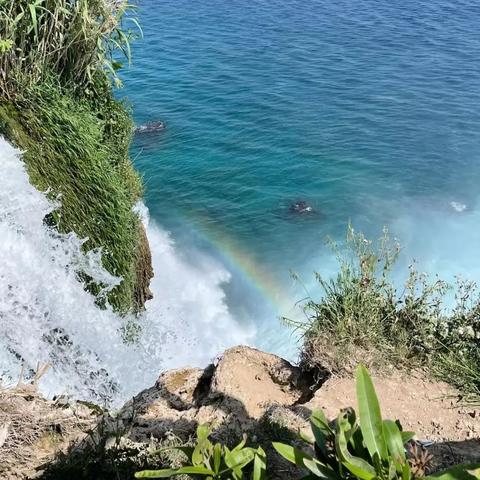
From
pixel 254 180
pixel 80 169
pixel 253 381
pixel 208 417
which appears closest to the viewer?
pixel 208 417

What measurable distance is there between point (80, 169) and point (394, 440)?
6.49 meters

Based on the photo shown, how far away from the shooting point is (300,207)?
14797mm

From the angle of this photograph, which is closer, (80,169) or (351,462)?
(351,462)

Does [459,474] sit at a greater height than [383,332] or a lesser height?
greater

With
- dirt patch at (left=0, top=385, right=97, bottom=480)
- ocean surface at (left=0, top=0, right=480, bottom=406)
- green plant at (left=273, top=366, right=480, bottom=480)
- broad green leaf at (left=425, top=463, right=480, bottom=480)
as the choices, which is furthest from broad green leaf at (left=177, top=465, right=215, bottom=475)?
→ ocean surface at (left=0, top=0, right=480, bottom=406)

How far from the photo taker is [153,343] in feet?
32.4

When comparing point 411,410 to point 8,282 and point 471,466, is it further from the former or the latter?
point 8,282

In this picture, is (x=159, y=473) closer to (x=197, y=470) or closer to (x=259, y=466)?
(x=197, y=470)

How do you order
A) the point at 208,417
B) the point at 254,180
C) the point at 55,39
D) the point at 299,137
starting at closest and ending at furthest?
the point at 208,417 < the point at 55,39 < the point at 254,180 < the point at 299,137

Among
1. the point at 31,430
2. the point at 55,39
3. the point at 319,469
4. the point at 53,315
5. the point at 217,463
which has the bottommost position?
the point at 53,315

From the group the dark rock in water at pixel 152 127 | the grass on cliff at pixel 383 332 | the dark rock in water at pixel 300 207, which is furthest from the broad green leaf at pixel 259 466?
the dark rock in water at pixel 152 127

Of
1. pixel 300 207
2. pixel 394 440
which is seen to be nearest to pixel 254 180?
pixel 300 207

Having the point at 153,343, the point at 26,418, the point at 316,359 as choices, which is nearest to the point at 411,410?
the point at 316,359

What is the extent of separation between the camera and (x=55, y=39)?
8078 mm
